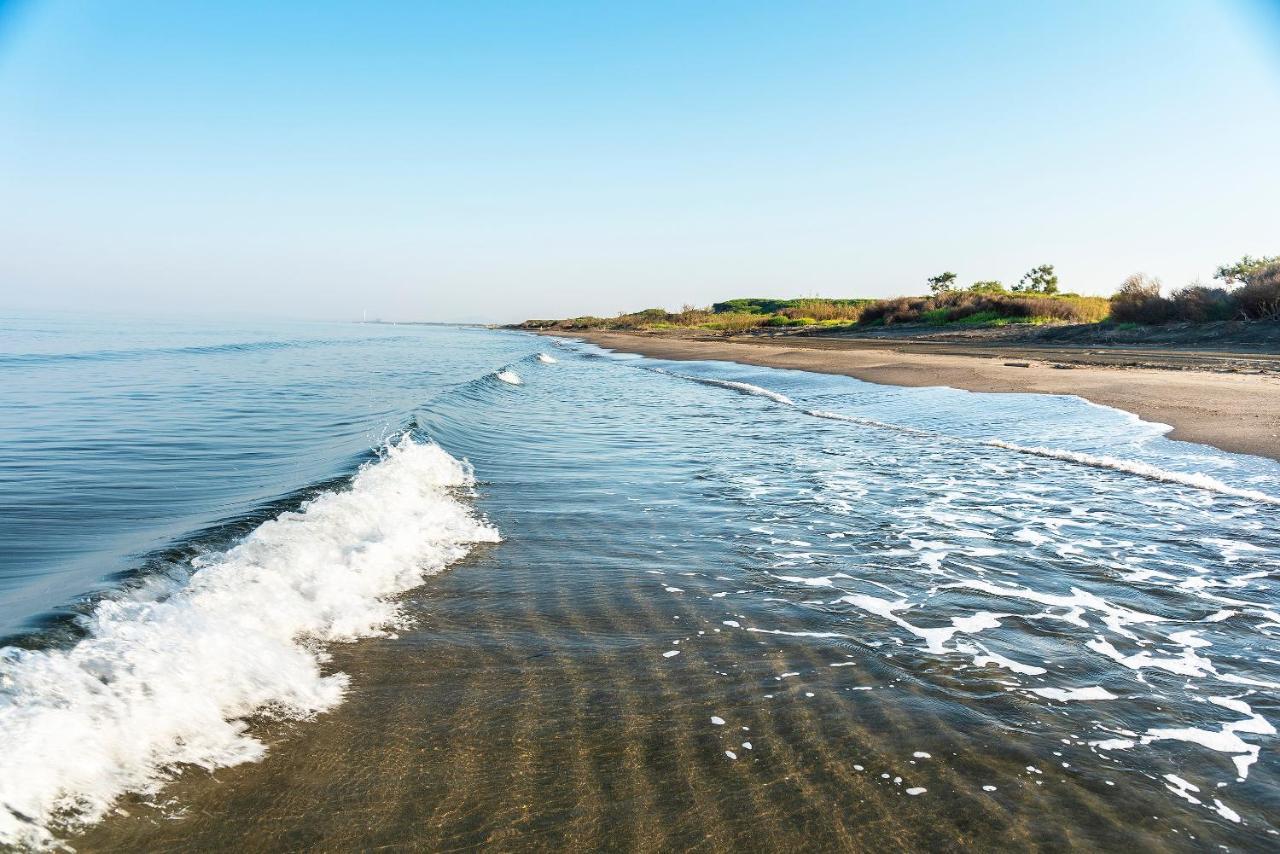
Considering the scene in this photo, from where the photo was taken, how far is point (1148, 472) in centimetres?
815

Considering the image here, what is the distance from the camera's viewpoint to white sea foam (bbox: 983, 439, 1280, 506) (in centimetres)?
716

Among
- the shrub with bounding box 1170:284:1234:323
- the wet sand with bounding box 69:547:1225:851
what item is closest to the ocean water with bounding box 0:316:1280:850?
the wet sand with bounding box 69:547:1225:851

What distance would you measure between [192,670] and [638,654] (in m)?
2.14

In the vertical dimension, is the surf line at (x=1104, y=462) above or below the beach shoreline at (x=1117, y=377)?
below

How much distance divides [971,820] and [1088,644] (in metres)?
2.04

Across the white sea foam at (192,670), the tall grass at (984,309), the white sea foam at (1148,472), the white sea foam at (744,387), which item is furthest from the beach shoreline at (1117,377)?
the white sea foam at (192,670)

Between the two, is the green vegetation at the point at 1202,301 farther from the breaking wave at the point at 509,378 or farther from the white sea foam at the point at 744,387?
the breaking wave at the point at 509,378

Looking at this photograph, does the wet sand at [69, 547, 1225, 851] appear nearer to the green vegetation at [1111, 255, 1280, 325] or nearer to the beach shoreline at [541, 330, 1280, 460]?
the beach shoreline at [541, 330, 1280, 460]

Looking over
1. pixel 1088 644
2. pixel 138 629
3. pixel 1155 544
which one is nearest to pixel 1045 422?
pixel 1155 544

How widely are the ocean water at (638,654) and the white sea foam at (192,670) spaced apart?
0.02 meters

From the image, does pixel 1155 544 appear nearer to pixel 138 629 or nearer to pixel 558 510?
pixel 558 510

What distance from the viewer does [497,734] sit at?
2.94 m

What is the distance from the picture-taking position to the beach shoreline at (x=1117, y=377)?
10.7m

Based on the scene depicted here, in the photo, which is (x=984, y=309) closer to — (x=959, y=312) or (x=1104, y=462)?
(x=959, y=312)
